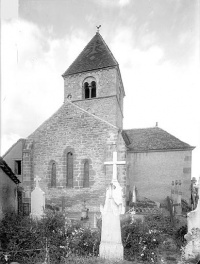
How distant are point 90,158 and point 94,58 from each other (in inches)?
151

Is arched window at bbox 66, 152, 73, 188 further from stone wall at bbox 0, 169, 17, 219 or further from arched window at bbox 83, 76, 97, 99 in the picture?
arched window at bbox 83, 76, 97, 99

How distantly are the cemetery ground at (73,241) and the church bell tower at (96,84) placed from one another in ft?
12.8

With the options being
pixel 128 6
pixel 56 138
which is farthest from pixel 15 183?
pixel 128 6

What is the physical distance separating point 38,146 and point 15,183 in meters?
1.53

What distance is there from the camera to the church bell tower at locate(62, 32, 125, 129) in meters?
5.91

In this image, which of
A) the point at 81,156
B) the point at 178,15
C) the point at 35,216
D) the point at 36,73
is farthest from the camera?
the point at 81,156

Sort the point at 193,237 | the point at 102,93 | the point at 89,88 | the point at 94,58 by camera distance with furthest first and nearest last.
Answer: the point at 89,88, the point at 102,93, the point at 94,58, the point at 193,237

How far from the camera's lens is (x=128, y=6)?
12.9 feet

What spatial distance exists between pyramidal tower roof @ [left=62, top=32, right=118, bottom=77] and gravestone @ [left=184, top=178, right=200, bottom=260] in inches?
182

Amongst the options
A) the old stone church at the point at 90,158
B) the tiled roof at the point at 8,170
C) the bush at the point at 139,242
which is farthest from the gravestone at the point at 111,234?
the tiled roof at the point at 8,170

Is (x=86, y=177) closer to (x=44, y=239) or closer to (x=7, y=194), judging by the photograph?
(x=44, y=239)

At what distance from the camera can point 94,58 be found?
637cm

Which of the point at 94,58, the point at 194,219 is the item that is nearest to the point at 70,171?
the point at 194,219

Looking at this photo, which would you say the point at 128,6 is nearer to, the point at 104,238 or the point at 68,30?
the point at 68,30
